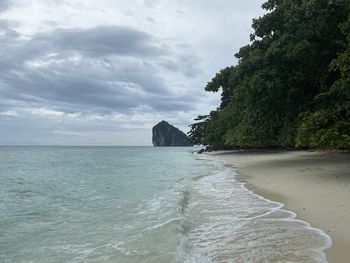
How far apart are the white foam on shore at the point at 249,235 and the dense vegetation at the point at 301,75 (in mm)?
5956

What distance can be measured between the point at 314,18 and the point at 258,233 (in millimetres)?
15827

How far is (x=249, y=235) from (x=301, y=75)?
56.9ft

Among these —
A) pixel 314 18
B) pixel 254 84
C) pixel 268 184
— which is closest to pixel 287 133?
pixel 254 84

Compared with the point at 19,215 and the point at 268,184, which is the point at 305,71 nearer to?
the point at 268,184

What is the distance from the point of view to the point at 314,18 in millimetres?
20141

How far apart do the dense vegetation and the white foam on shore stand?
596 centimetres

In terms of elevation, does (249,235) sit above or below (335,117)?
below

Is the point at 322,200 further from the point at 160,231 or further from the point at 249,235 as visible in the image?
the point at 160,231

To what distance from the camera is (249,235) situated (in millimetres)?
7398

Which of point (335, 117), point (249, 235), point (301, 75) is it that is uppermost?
point (301, 75)

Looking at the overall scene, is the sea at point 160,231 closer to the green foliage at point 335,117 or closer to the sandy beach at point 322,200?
the sandy beach at point 322,200

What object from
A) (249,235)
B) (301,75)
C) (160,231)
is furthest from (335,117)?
(160,231)

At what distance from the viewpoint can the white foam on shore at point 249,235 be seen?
19.8ft

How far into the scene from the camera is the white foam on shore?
238 inches
